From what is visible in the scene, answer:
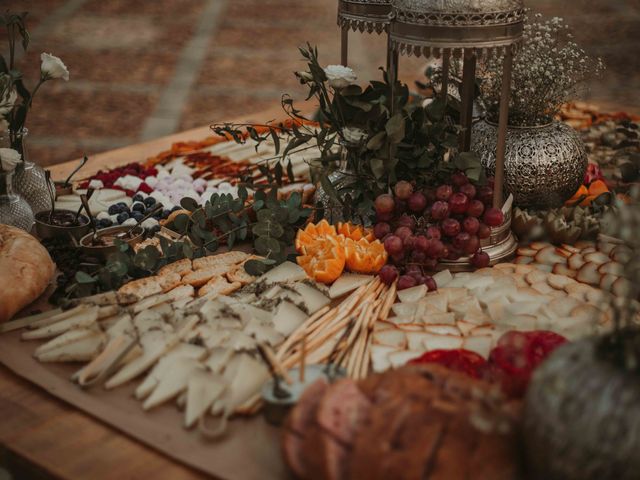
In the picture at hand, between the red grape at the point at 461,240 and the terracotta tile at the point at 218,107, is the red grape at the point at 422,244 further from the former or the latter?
the terracotta tile at the point at 218,107

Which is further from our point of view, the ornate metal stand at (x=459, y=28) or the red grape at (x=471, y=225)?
the red grape at (x=471, y=225)

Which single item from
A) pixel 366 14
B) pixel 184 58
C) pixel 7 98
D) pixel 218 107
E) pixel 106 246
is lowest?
pixel 218 107

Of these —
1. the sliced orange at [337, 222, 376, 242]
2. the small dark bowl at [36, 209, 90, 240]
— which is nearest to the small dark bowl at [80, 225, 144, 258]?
the small dark bowl at [36, 209, 90, 240]

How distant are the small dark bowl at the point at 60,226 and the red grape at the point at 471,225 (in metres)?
1.05

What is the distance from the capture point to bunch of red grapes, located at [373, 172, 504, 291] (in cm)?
193

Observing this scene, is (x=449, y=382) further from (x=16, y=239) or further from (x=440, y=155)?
(x=16, y=239)

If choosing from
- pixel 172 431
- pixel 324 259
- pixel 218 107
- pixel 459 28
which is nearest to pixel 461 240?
pixel 324 259

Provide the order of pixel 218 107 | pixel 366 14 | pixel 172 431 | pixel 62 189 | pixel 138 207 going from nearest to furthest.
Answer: pixel 172 431 < pixel 366 14 < pixel 138 207 < pixel 62 189 < pixel 218 107

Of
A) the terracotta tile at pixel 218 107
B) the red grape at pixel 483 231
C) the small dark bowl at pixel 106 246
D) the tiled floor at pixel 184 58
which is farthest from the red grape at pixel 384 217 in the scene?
the terracotta tile at pixel 218 107

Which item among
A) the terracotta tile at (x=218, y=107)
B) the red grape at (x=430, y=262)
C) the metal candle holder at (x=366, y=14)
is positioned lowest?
the terracotta tile at (x=218, y=107)

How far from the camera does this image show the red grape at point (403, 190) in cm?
198

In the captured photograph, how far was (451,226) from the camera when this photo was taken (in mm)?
1958

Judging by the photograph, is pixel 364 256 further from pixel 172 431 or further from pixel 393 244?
pixel 172 431

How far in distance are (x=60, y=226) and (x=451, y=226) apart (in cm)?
109
